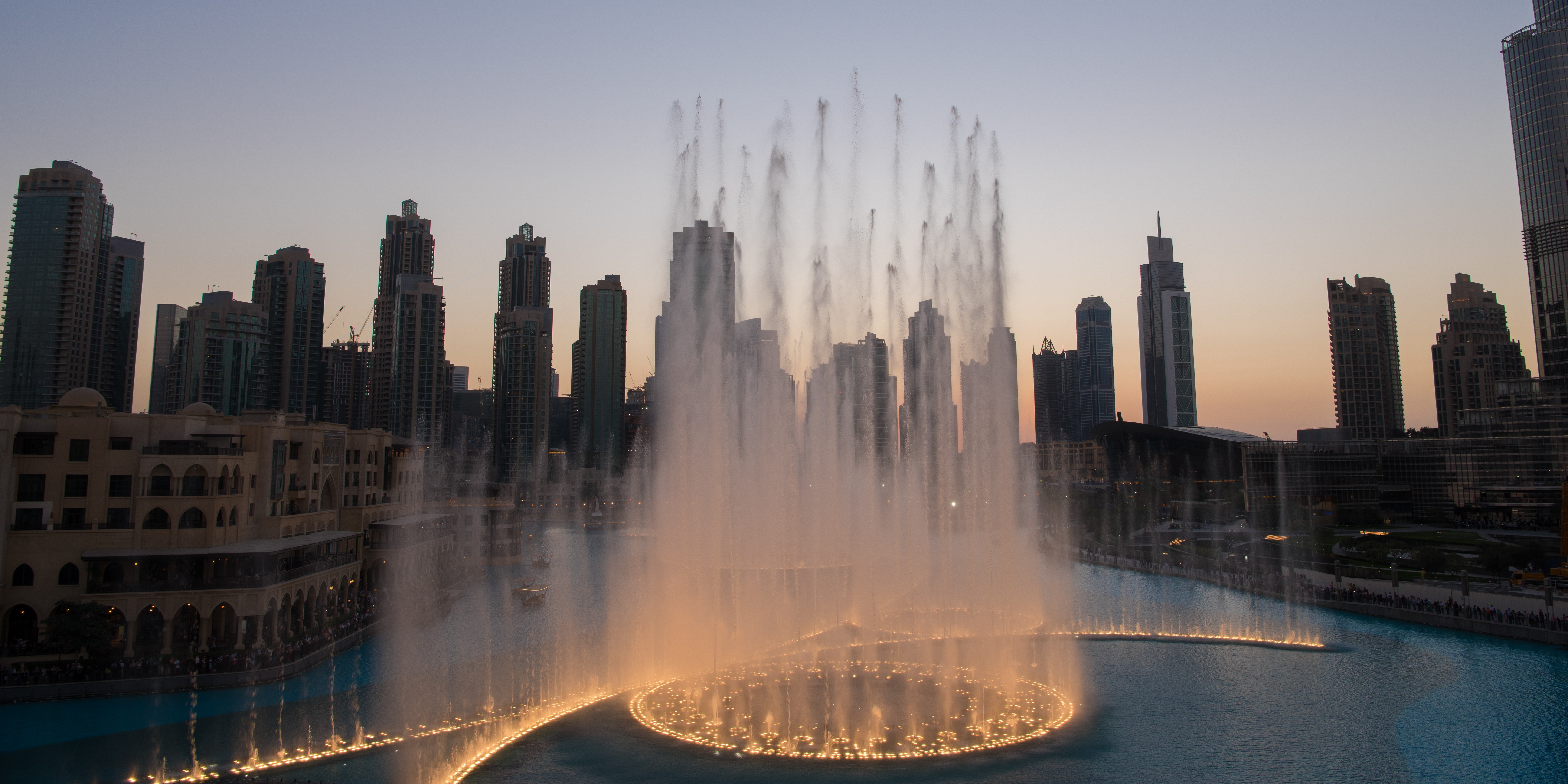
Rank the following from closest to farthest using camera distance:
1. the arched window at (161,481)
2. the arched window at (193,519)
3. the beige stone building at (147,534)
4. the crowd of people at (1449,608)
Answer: the beige stone building at (147,534)
the arched window at (161,481)
the arched window at (193,519)
the crowd of people at (1449,608)

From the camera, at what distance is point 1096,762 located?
74.9 feet

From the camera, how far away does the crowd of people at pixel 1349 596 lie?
43188 mm

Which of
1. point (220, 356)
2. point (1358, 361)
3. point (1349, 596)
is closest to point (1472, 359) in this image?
point (1358, 361)

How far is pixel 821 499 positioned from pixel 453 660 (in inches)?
727

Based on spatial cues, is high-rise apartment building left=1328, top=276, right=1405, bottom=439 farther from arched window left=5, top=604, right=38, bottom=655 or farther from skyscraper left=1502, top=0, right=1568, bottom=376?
arched window left=5, top=604, right=38, bottom=655

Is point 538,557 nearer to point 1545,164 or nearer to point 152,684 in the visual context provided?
point 152,684

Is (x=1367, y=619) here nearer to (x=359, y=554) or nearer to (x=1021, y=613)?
(x=1021, y=613)

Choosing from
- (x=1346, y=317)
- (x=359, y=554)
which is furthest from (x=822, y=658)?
(x=1346, y=317)

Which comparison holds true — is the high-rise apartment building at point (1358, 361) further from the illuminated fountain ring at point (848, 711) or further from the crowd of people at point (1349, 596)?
the illuminated fountain ring at point (848, 711)

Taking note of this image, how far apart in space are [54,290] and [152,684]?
154045mm

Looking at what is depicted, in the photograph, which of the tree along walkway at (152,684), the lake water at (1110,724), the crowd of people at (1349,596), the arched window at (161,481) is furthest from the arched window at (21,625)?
the crowd of people at (1349,596)

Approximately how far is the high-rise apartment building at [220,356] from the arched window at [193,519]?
136371 millimetres

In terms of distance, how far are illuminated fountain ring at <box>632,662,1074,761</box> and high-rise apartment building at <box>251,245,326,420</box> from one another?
178025 millimetres

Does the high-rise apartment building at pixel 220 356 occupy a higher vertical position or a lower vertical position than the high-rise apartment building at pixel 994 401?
higher
